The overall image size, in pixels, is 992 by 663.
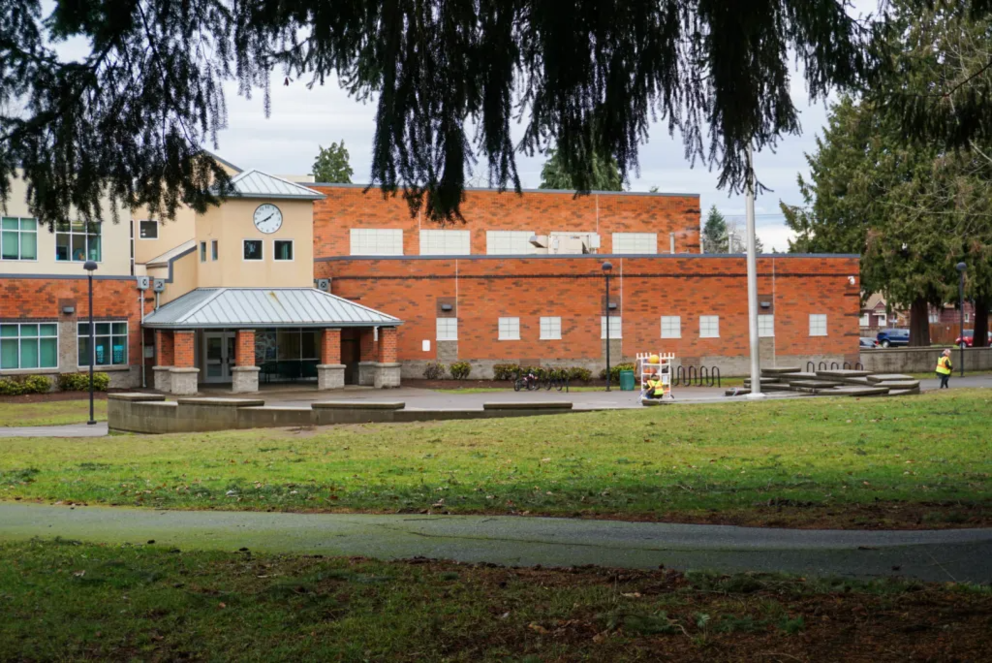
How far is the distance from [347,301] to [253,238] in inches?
190

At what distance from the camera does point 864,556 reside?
9.55 m

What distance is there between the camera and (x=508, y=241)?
60406 mm

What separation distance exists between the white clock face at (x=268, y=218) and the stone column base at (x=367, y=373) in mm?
6947

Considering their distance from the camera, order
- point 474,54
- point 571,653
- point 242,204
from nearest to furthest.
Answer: point 571,653
point 474,54
point 242,204

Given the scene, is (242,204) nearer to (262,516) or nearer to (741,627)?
(262,516)

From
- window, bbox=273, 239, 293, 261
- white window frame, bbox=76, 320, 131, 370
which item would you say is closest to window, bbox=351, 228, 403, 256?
window, bbox=273, 239, 293, 261

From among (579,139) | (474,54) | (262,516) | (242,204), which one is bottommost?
(262,516)

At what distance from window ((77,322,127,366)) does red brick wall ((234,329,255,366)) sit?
518cm

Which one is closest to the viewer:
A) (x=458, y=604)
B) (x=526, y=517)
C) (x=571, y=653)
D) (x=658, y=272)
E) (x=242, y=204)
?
(x=571, y=653)

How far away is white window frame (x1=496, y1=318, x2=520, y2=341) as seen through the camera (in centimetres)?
5072

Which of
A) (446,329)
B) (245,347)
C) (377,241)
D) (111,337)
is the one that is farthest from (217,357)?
(377,241)

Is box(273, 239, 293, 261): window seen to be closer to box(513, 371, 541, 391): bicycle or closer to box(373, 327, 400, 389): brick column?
box(373, 327, 400, 389): brick column

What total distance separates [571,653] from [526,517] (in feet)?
18.9

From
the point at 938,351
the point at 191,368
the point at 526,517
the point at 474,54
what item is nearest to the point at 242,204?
the point at 191,368
